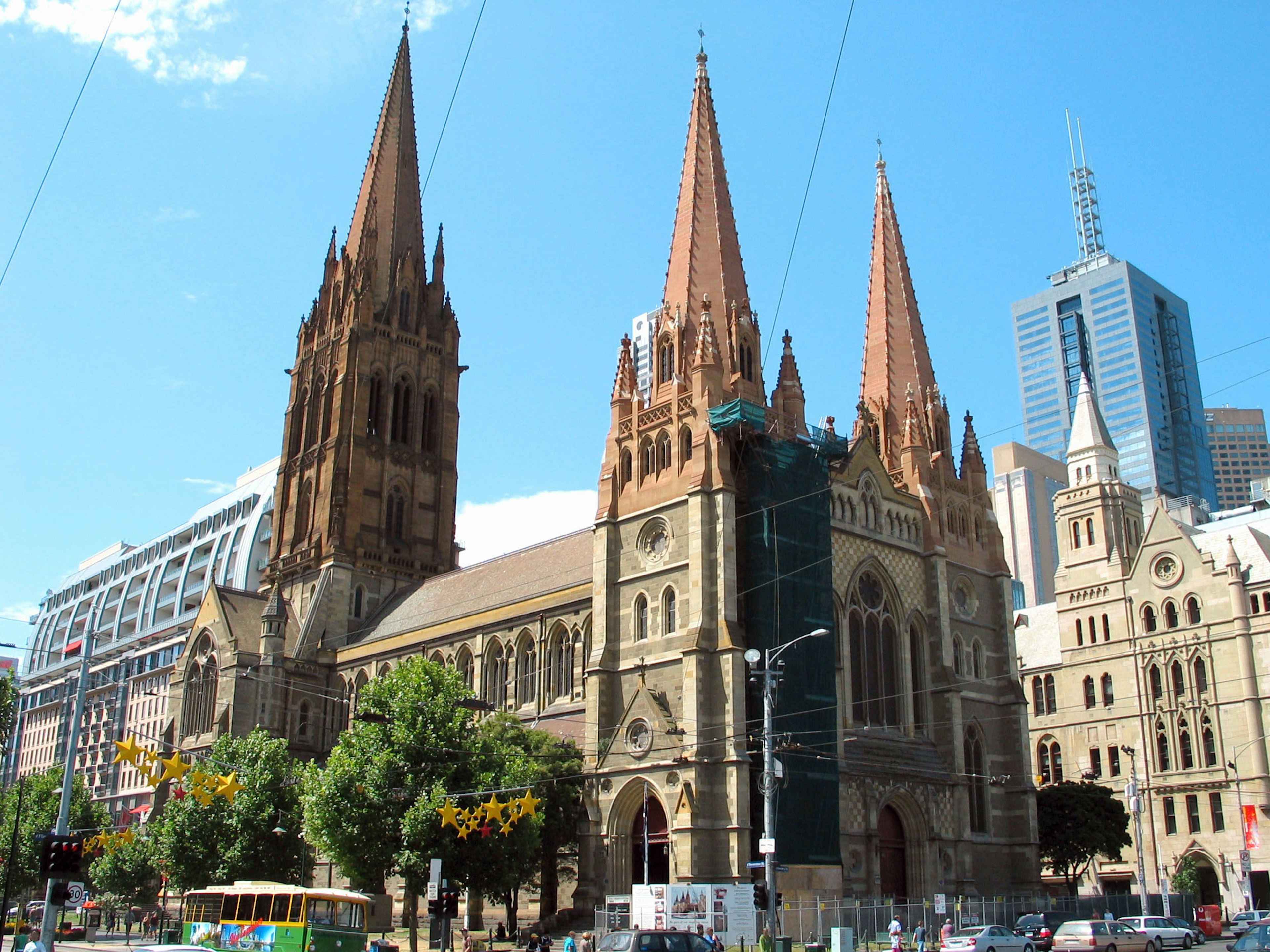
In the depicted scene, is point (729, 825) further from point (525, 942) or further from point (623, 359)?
point (623, 359)

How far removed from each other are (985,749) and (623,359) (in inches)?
875

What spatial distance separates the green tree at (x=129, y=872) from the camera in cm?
5622

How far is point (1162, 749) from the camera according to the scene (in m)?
71.6

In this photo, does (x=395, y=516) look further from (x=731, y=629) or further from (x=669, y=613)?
(x=731, y=629)

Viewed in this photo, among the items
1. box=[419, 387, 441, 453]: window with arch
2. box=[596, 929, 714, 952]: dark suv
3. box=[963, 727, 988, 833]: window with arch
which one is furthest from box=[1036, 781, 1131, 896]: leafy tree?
box=[419, 387, 441, 453]: window with arch

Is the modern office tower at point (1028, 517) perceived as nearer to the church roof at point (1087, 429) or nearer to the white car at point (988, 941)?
the church roof at point (1087, 429)

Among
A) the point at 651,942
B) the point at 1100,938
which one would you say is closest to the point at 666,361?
the point at 1100,938

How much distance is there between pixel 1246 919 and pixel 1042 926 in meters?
18.0

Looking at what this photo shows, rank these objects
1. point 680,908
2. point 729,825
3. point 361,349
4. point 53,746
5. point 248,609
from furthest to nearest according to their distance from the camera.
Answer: point 53,746, point 361,349, point 248,609, point 729,825, point 680,908

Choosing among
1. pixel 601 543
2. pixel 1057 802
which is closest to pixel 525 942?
pixel 601 543

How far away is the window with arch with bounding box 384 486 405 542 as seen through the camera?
240ft

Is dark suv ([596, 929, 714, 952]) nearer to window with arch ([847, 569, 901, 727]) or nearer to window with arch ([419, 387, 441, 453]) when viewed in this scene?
window with arch ([847, 569, 901, 727])

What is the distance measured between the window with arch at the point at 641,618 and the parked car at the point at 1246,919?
25.8 m

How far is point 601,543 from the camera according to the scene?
156ft
